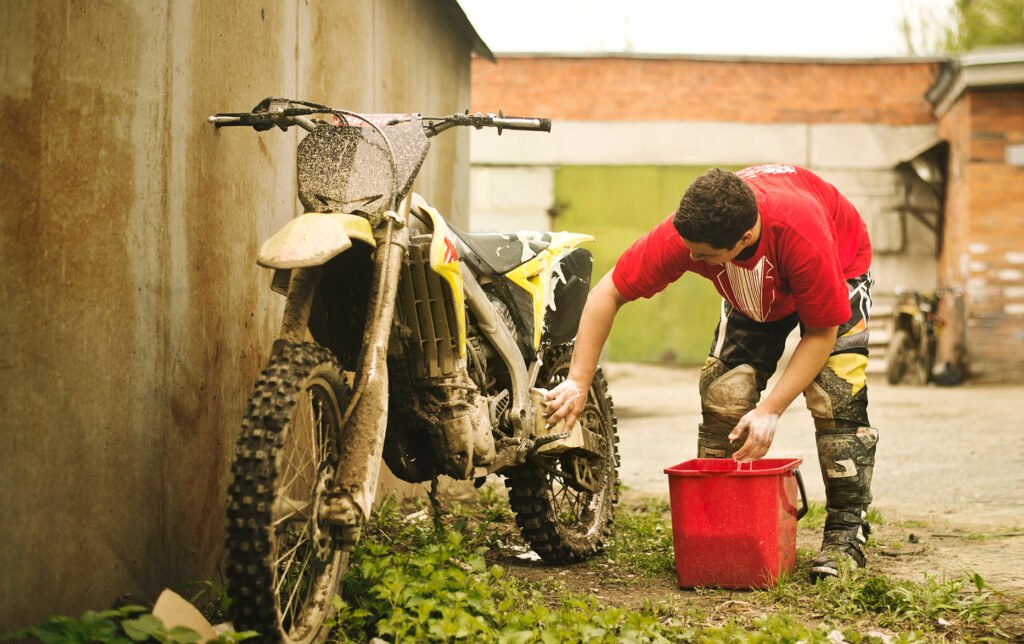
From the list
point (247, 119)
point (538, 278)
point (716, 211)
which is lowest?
point (538, 278)

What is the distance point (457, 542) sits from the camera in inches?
150

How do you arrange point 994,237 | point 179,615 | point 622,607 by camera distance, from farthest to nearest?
point 994,237, point 622,607, point 179,615

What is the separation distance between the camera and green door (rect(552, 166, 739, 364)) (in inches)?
709

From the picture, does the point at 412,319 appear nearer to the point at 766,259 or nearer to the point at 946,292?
the point at 766,259

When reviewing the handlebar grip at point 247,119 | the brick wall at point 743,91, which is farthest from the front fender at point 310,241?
the brick wall at point 743,91

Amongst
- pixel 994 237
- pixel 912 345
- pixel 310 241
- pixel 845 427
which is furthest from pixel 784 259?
pixel 994 237

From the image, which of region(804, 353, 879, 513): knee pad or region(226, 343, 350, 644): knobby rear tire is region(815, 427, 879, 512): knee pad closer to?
region(804, 353, 879, 513): knee pad

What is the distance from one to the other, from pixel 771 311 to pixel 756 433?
2.13ft

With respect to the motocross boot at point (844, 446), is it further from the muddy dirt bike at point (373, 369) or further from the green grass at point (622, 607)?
the muddy dirt bike at point (373, 369)

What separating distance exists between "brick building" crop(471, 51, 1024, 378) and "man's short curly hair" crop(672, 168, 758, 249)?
14.0m

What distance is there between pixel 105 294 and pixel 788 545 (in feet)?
8.15

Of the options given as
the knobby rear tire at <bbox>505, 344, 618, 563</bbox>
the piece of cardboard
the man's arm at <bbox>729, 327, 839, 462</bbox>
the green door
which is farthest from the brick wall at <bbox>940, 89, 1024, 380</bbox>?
the piece of cardboard

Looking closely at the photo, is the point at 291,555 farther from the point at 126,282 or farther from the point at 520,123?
the point at 520,123

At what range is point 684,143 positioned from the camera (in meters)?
18.0
